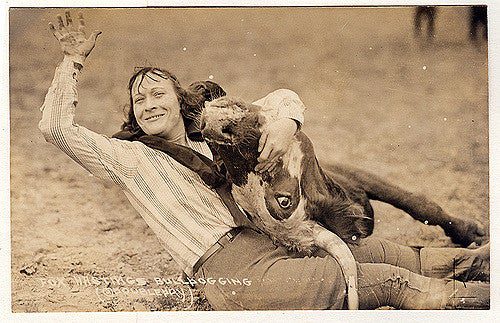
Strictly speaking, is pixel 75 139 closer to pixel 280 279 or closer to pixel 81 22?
pixel 81 22

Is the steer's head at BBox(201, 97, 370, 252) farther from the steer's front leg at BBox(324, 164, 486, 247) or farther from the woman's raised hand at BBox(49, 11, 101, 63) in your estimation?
the woman's raised hand at BBox(49, 11, 101, 63)

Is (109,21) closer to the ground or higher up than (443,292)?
higher up

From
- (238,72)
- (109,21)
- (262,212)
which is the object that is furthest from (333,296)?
(109,21)

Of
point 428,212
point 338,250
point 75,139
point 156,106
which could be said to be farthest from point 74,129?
point 428,212

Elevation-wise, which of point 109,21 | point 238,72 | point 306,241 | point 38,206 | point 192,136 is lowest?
point 306,241

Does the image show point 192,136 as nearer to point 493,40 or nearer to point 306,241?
point 306,241

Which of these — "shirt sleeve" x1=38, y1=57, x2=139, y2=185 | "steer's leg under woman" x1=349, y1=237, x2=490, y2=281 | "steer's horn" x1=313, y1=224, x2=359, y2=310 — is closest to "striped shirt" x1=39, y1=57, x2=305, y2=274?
"shirt sleeve" x1=38, y1=57, x2=139, y2=185
